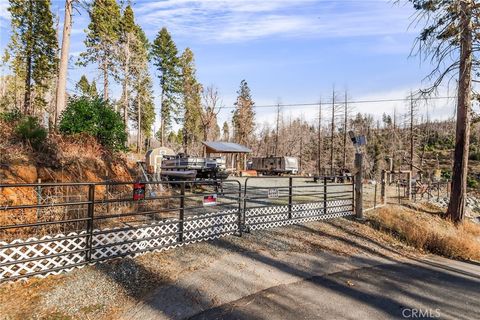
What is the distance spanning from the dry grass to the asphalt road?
2021 millimetres

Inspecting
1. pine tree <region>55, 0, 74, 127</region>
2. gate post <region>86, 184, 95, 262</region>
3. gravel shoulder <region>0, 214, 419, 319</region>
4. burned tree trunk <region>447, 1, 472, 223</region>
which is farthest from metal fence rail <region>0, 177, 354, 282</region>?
pine tree <region>55, 0, 74, 127</region>

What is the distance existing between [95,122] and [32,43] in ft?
59.9

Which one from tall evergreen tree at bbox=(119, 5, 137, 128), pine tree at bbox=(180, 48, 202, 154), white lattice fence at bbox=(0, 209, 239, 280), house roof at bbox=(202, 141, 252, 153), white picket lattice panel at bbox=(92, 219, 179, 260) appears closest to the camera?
white lattice fence at bbox=(0, 209, 239, 280)

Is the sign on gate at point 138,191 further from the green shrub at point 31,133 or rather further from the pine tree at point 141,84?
the pine tree at point 141,84

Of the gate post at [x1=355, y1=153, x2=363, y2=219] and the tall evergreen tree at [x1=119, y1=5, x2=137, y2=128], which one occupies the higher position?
the tall evergreen tree at [x1=119, y1=5, x2=137, y2=128]

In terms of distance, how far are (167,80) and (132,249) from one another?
36.3 m

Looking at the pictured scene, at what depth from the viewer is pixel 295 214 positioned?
8.87m

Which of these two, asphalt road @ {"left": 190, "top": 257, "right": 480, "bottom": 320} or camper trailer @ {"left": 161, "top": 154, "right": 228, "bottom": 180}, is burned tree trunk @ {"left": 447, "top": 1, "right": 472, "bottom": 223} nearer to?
asphalt road @ {"left": 190, "top": 257, "right": 480, "bottom": 320}

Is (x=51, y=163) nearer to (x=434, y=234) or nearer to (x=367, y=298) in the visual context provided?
(x=367, y=298)

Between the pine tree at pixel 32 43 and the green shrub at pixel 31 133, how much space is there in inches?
633

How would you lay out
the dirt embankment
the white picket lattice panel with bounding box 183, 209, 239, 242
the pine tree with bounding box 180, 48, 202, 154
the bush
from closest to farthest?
the white picket lattice panel with bounding box 183, 209, 239, 242 → the dirt embankment → the bush → the pine tree with bounding box 180, 48, 202, 154

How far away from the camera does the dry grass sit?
25.3ft

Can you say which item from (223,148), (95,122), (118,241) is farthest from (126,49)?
(118,241)

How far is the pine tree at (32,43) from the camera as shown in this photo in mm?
22969
